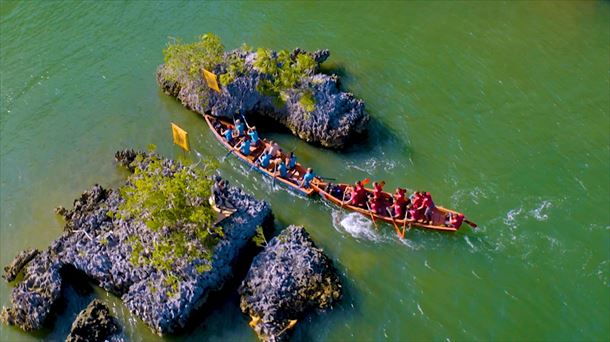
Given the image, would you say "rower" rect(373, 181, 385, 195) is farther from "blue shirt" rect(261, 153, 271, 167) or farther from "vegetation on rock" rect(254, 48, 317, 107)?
"vegetation on rock" rect(254, 48, 317, 107)

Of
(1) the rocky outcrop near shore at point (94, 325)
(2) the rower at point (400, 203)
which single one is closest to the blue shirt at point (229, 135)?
(2) the rower at point (400, 203)

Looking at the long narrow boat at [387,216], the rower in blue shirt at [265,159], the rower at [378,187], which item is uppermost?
the rower at [378,187]

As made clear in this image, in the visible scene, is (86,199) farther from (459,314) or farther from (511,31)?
(511,31)

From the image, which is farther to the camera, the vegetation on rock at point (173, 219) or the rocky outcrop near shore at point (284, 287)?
the vegetation on rock at point (173, 219)

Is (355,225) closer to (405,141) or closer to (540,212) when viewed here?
(405,141)

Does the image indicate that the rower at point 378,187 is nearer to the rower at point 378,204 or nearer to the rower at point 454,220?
the rower at point 378,204

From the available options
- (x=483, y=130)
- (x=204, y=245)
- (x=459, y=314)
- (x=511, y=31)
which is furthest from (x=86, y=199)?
(x=511, y=31)

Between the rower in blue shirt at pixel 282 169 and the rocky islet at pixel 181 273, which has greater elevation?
the rower in blue shirt at pixel 282 169
